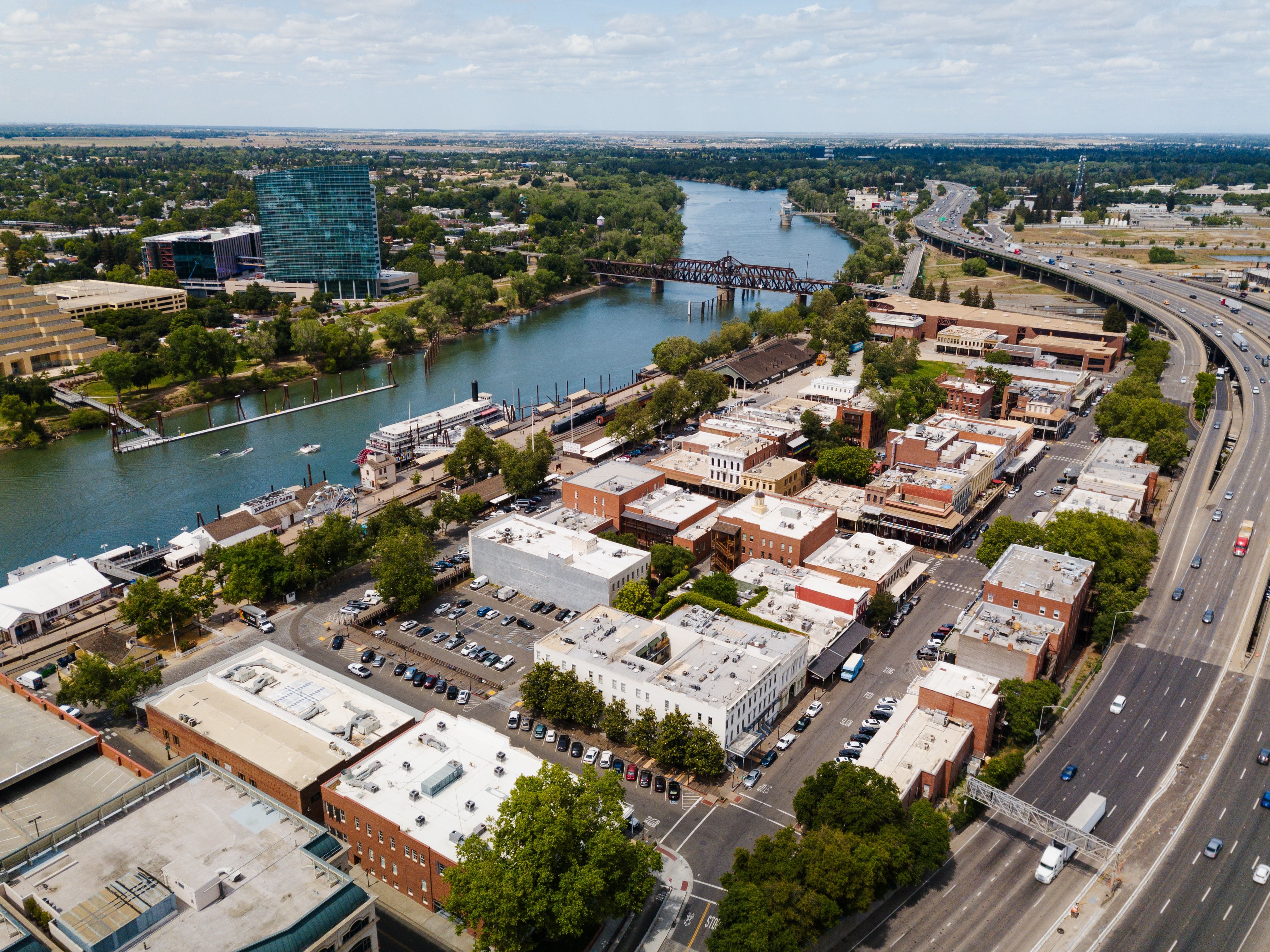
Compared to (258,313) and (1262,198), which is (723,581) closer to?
(258,313)

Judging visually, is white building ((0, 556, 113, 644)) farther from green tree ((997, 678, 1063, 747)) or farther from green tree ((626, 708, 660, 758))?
green tree ((997, 678, 1063, 747))

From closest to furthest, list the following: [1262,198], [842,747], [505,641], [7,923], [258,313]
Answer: [7,923]
[842,747]
[505,641]
[258,313]
[1262,198]

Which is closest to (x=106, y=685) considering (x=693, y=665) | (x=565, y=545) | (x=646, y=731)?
(x=565, y=545)

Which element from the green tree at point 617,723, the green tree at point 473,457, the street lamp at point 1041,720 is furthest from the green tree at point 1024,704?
the green tree at point 473,457

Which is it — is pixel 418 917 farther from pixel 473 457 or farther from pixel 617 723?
pixel 473 457

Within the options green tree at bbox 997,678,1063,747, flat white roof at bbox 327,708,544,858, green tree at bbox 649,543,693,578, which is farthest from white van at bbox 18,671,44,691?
green tree at bbox 997,678,1063,747

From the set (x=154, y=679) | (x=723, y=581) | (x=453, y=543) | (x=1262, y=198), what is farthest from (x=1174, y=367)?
(x=1262, y=198)
